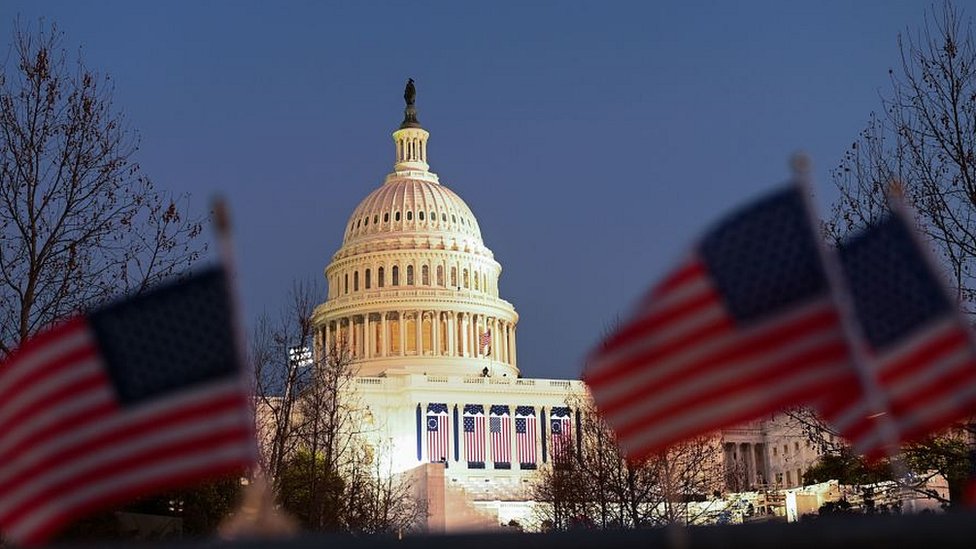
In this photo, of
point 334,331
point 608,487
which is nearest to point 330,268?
point 334,331

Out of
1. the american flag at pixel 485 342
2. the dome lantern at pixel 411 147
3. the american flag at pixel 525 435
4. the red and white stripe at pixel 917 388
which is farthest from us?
the dome lantern at pixel 411 147

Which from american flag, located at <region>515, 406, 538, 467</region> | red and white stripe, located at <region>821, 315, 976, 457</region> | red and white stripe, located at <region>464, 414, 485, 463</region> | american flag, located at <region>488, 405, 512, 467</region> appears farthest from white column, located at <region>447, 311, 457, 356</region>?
red and white stripe, located at <region>821, 315, 976, 457</region>

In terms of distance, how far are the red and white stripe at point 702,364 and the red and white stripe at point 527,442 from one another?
110457 millimetres

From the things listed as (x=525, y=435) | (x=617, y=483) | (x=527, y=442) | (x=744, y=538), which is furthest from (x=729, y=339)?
(x=525, y=435)

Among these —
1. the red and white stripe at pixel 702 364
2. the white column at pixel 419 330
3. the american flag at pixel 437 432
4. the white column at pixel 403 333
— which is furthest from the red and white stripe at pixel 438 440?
the red and white stripe at pixel 702 364

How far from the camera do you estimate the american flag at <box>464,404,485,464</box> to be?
119438 millimetres

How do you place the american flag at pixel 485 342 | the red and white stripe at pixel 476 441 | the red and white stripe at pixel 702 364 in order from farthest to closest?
1. the american flag at pixel 485 342
2. the red and white stripe at pixel 476 441
3. the red and white stripe at pixel 702 364

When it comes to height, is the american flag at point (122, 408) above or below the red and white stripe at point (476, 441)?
below

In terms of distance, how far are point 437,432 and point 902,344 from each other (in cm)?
11050

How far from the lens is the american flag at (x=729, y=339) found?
10336 millimetres

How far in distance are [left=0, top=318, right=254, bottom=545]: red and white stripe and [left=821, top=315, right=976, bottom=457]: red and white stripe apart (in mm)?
4951

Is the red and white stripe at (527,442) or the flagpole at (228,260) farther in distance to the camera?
the red and white stripe at (527,442)

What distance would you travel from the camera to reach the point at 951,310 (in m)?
11.1

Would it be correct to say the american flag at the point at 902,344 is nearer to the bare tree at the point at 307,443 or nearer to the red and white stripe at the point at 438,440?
the bare tree at the point at 307,443
